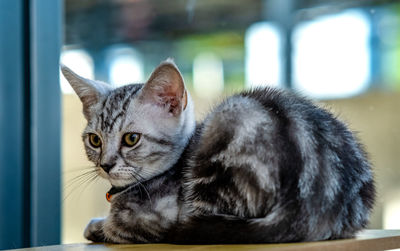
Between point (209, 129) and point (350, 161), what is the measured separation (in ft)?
0.97

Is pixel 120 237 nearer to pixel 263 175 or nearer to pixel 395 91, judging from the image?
pixel 263 175

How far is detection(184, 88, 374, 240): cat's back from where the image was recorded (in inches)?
39.8

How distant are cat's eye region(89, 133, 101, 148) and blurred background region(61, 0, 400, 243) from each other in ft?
1.58

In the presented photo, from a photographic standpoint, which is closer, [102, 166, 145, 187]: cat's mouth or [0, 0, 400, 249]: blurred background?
[102, 166, 145, 187]: cat's mouth

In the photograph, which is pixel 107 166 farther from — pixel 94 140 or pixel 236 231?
pixel 236 231

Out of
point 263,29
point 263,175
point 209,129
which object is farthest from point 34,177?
point 263,29

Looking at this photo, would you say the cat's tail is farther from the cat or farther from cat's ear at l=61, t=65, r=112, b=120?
cat's ear at l=61, t=65, r=112, b=120

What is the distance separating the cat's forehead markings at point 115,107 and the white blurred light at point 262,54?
0.92m

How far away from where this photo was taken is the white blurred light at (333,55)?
190 cm

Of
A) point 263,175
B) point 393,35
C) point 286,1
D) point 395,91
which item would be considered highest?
point 286,1

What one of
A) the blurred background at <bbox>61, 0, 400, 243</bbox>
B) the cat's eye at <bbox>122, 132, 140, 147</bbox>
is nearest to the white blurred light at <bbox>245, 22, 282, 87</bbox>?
the blurred background at <bbox>61, 0, 400, 243</bbox>

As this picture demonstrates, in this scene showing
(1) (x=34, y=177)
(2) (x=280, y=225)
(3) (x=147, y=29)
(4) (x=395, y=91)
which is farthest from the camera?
(3) (x=147, y=29)

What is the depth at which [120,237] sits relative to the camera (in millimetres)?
1125

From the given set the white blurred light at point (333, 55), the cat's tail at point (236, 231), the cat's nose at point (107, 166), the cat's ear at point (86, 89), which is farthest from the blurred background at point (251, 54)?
the cat's tail at point (236, 231)
